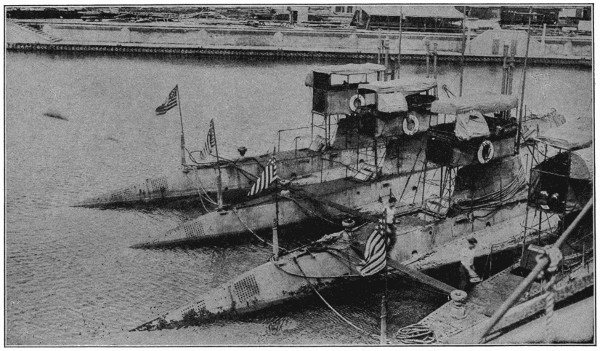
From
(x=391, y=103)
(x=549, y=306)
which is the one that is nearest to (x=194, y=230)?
(x=391, y=103)

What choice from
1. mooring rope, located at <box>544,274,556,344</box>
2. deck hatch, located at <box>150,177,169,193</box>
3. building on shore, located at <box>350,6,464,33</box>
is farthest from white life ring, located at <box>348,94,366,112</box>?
building on shore, located at <box>350,6,464,33</box>

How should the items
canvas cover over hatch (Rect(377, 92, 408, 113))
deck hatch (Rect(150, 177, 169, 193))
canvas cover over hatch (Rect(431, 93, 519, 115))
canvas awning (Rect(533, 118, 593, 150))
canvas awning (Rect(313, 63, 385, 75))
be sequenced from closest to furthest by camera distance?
canvas awning (Rect(533, 118, 593, 150))
canvas cover over hatch (Rect(431, 93, 519, 115))
canvas cover over hatch (Rect(377, 92, 408, 113))
canvas awning (Rect(313, 63, 385, 75))
deck hatch (Rect(150, 177, 169, 193))

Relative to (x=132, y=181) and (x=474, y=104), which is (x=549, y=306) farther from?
(x=132, y=181)

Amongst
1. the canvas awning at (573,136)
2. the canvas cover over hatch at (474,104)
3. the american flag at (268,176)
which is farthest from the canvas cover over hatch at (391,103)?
the american flag at (268,176)

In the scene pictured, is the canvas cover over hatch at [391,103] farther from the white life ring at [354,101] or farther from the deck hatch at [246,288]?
the deck hatch at [246,288]

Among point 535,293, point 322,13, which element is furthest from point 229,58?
point 535,293

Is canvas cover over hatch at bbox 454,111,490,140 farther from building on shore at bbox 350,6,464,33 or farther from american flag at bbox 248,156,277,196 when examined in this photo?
building on shore at bbox 350,6,464,33

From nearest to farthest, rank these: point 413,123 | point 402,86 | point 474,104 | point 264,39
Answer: point 474,104
point 402,86
point 413,123
point 264,39
